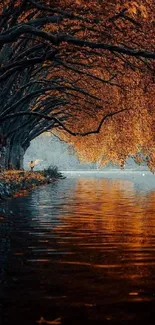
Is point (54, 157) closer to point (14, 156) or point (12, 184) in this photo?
point (14, 156)

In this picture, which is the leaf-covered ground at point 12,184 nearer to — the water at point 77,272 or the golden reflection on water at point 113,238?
the golden reflection on water at point 113,238

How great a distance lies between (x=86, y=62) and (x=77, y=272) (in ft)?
80.1

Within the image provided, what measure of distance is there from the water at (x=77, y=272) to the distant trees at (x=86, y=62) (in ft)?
14.2

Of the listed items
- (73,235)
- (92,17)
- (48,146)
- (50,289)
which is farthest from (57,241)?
(48,146)

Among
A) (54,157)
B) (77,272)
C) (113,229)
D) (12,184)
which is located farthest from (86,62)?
(54,157)

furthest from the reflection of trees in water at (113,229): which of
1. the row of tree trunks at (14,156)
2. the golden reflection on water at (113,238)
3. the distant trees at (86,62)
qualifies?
the row of tree trunks at (14,156)

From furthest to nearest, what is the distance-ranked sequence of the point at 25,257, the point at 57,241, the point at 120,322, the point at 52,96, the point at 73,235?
the point at 52,96, the point at 73,235, the point at 57,241, the point at 25,257, the point at 120,322

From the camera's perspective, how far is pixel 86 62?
106 feet

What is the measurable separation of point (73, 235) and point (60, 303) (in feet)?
22.0

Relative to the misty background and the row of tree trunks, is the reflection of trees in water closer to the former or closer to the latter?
the row of tree trunks

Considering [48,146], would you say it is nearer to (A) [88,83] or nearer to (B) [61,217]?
(A) [88,83]

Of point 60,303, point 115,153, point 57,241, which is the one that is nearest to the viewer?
point 60,303

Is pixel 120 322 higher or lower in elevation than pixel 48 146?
lower

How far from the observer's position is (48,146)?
6526 inches
